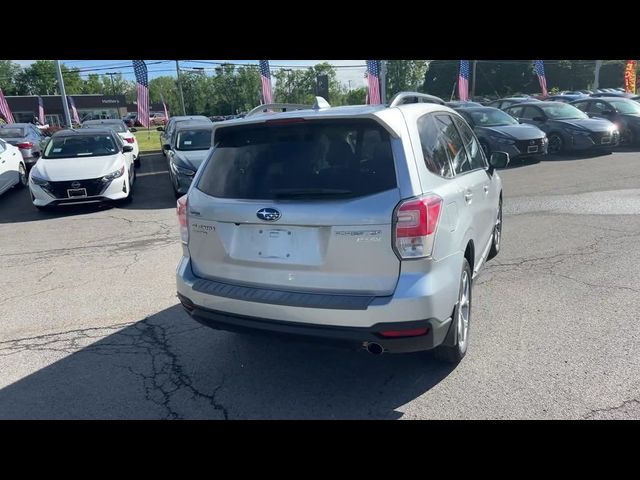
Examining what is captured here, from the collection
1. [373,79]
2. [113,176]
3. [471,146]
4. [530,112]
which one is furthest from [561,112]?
[113,176]

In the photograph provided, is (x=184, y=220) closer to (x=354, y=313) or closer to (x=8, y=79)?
(x=354, y=313)

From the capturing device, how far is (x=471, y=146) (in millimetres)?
4523

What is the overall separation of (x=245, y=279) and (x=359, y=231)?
0.86 m

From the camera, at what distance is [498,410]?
295 cm

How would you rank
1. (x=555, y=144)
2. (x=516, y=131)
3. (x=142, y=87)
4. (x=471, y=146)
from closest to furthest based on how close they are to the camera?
(x=471, y=146) → (x=516, y=131) → (x=555, y=144) → (x=142, y=87)

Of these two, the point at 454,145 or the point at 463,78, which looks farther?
the point at 463,78

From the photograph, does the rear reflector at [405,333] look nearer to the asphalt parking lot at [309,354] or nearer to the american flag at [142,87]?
the asphalt parking lot at [309,354]

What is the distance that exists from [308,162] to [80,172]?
773cm

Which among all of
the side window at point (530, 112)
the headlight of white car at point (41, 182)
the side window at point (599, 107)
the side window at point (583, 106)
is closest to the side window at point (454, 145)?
the headlight of white car at point (41, 182)

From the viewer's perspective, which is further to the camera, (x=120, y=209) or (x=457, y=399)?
(x=120, y=209)
